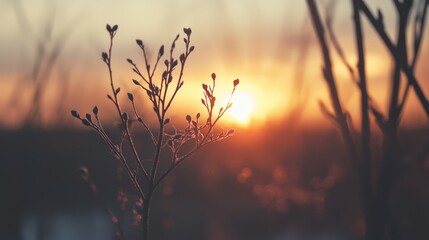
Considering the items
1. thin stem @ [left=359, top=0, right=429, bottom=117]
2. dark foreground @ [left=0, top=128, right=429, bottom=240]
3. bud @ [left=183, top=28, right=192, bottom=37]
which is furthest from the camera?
dark foreground @ [left=0, top=128, right=429, bottom=240]

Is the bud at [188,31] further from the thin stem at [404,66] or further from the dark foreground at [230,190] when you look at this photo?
the dark foreground at [230,190]

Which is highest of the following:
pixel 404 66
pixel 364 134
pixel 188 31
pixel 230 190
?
pixel 188 31

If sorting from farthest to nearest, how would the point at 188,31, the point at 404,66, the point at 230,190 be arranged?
1. the point at 230,190
2. the point at 188,31
3. the point at 404,66

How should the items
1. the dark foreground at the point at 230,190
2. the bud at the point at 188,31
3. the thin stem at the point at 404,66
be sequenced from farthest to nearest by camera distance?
the dark foreground at the point at 230,190 → the bud at the point at 188,31 → the thin stem at the point at 404,66

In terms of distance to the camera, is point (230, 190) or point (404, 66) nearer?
point (404, 66)

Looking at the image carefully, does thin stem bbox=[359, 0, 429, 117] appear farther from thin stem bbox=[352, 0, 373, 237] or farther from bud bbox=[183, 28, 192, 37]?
bud bbox=[183, 28, 192, 37]

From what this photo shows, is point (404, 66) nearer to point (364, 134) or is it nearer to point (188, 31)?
point (364, 134)

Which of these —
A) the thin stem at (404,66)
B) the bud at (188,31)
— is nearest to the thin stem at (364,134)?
the thin stem at (404,66)

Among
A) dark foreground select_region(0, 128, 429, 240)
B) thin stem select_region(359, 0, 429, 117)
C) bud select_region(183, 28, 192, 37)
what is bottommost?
dark foreground select_region(0, 128, 429, 240)

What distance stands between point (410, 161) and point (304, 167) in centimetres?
754

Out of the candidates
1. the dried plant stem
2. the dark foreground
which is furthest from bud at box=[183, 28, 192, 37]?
the dark foreground

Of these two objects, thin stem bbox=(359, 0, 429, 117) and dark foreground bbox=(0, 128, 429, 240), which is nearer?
thin stem bbox=(359, 0, 429, 117)

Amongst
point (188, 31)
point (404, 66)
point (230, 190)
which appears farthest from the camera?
point (230, 190)

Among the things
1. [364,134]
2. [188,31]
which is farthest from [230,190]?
[364,134]
